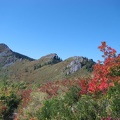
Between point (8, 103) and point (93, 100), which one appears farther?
point (8, 103)

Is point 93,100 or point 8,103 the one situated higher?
point 93,100

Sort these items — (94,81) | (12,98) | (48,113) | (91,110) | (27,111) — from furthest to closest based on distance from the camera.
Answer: (12,98) → (27,111) → (94,81) → (48,113) → (91,110)

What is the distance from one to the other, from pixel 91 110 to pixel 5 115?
1494 centimetres

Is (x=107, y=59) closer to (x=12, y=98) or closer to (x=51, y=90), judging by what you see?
(x=51, y=90)

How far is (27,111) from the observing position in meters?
21.4

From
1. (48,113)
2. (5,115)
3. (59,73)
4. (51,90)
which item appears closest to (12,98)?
(5,115)

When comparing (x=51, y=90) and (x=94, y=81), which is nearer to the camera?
(x=94, y=81)

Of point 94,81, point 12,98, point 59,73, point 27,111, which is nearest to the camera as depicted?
point 94,81

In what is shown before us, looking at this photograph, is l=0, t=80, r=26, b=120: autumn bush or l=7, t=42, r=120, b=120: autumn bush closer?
l=7, t=42, r=120, b=120: autumn bush

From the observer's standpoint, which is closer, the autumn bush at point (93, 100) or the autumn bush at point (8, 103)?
the autumn bush at point (93, 100)

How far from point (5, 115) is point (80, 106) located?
14.1m

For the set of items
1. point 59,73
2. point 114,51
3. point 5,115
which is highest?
point 59,73

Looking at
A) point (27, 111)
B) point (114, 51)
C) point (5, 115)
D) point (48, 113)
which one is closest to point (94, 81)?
point (114, 51)

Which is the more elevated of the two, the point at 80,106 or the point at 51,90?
the point at 51,90
